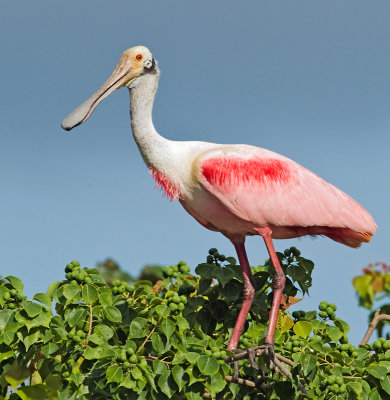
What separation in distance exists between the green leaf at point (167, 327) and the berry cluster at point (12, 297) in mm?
1144

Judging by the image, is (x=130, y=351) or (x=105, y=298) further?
(x=105, y=298)

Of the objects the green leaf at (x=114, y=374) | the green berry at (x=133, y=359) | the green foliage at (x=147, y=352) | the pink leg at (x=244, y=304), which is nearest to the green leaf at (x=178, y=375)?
the green foliage at (x=147, y=352)

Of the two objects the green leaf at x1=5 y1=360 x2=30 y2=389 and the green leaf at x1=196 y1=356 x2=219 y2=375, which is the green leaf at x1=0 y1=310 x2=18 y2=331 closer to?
the green leaf at x1=5 y1=360 x2=30 y2=389

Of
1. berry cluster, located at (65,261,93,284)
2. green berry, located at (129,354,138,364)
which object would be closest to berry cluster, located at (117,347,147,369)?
green berry, located at (129,354,138,364)

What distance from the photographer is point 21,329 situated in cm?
604

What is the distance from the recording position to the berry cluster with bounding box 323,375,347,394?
5727 millimetres

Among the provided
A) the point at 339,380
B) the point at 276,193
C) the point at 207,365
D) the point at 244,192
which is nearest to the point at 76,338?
the point at 207,365

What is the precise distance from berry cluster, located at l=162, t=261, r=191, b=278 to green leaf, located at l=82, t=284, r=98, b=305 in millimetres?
1100

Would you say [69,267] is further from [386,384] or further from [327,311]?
[386,384]

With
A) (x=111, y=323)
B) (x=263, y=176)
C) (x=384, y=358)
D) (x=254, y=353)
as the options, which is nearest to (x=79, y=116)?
(x=263, y=176)

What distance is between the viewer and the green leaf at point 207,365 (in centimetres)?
558

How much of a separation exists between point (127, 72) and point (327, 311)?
3177 mm

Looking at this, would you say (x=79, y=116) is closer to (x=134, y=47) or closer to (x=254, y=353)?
(x=134, y=47)

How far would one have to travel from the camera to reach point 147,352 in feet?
19.7
